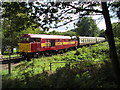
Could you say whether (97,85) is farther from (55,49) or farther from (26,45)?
(55,49)

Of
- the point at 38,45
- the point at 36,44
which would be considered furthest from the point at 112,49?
the point at 38,45

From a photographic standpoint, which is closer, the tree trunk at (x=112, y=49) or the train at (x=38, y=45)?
the tree trunk at (x=112, y=49)

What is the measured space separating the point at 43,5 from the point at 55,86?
4.10m

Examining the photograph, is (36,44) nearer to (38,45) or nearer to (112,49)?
(38,45)

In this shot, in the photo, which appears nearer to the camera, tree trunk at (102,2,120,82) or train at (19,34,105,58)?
tree trunk at (102,2,120,82)

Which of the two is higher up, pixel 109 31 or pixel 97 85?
pixel 109 31

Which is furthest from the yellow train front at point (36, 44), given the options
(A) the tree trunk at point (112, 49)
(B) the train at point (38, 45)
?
(A) the tree trunk at point (112, 49)

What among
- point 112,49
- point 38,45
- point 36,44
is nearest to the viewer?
point 112,49

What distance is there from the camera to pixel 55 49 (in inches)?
876

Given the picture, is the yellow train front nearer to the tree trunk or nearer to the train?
the train

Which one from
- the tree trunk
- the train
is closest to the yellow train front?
the train

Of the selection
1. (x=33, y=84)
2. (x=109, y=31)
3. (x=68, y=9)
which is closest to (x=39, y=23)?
(x=68, y=9)

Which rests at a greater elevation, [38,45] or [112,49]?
[38,45]

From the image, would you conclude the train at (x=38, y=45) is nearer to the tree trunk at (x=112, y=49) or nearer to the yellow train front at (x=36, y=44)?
the yellow train front at (x=36, y=44)
